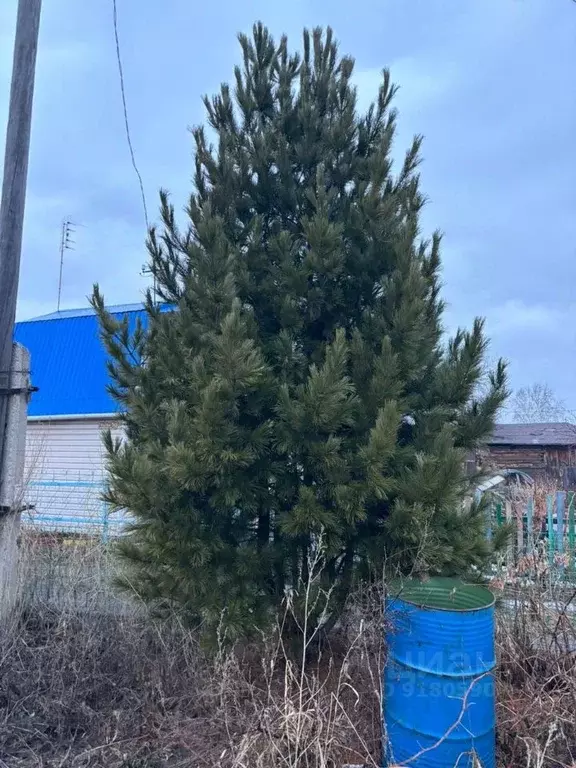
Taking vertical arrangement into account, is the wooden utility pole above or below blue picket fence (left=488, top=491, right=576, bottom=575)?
above

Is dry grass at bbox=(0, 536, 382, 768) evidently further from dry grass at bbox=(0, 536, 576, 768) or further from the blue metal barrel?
the blue metal barrel

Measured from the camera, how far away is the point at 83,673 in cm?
362

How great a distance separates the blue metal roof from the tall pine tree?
10.0 m

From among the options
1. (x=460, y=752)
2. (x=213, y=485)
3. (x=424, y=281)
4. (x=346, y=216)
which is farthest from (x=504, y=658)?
(x=346, y=216)

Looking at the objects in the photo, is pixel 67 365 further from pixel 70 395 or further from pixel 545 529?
pixel 545 529

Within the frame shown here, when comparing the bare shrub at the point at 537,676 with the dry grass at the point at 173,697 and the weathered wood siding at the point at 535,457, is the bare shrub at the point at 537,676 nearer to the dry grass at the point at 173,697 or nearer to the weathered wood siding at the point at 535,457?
the dry grass at the point at 173,697

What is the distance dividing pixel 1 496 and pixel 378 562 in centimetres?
310

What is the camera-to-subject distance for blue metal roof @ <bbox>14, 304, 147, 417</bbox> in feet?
44.3

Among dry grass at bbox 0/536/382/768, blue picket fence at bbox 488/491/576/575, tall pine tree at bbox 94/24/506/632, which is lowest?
dry grass at bbox 0/536/382/768

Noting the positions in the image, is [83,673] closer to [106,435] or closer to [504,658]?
[106,435]

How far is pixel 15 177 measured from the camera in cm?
488

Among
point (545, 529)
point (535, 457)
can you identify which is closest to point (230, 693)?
point (545, 529)

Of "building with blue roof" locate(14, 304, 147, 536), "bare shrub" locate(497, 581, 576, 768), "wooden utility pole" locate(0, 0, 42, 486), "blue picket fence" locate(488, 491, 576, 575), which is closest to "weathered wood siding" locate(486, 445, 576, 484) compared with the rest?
"building with blue roof" locate(14, 304, 147, 536)

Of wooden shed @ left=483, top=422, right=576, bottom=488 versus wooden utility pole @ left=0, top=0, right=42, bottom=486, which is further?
wooden shed @ left=483, top=422, right=576, bottom=488
